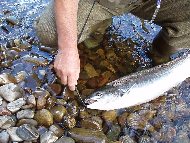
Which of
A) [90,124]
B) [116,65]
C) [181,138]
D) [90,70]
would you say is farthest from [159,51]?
[90,124]

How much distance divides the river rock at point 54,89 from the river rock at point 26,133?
63 cm

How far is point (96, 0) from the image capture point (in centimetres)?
265

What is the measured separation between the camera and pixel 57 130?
2340 mm

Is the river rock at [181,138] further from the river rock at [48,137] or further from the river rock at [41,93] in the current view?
the river rock at [41,93]

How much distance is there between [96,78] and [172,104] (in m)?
1.19

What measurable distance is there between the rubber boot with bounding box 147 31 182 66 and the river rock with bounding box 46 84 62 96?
1704 mm

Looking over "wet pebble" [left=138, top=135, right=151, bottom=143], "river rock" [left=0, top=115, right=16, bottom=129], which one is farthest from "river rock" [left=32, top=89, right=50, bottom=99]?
"wet pebble" [left=138, top=135, right=151, bottom=143]

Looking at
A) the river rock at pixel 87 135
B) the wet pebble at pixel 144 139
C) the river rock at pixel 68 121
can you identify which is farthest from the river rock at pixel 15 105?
the wet pebble at pixel 144 139

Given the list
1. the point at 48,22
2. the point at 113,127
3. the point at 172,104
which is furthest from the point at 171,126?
the point at 48,22

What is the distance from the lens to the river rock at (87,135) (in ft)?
7.56

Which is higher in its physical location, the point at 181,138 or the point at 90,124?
the point at 90,124

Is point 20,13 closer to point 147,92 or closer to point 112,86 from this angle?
point 112,86

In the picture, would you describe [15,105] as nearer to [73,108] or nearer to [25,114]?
[25,114]

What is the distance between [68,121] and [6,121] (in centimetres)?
69
